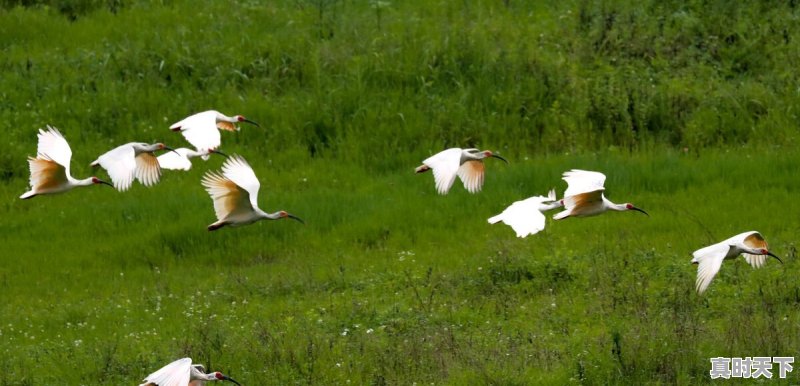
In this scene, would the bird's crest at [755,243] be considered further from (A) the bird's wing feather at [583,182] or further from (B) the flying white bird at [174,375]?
(B) the flying white bird at [174,375]

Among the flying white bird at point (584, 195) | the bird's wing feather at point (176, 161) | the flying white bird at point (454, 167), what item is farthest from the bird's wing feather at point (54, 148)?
the flying white bird at point (584, 195)

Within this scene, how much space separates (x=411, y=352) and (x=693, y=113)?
7127 millimetres

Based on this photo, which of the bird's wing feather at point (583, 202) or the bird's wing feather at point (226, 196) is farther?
the bird's wing feather at point (226, 196)

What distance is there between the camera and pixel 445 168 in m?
12.6

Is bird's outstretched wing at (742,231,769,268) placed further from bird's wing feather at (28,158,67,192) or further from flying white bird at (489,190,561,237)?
bird's wing feather at (28,158,67,192)

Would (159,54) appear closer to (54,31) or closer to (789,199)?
(54,31)

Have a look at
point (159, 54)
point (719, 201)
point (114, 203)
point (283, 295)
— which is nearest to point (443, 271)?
point (283, 295)

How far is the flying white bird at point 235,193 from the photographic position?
Answer: 13.1 meters

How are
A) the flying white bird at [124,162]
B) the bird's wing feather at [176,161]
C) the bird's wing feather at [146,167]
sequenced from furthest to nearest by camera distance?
the bird's wing feather at [176,161], the bird's wing feather at [146,167], the flying white bird at [124,162]

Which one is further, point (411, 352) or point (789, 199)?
point (789, 199)

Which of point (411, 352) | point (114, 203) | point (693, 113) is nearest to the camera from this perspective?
point (411, 352)

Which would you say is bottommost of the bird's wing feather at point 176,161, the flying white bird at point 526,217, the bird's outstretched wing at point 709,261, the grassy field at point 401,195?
the grassy field at point 401,195

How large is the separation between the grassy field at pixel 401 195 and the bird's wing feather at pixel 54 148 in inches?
56.2

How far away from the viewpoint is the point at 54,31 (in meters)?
20.9
